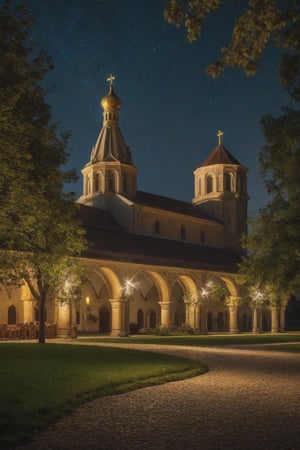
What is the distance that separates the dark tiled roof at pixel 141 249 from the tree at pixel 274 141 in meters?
14.2

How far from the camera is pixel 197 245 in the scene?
191ft

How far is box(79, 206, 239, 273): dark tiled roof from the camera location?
141ft

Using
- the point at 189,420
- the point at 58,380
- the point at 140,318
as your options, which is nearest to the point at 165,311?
the point at 140,318

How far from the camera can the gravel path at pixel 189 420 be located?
6902 mm

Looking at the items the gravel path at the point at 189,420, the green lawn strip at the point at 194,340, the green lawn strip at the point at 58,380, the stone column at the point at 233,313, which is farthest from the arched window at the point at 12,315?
the gravel path at the point at 189,420

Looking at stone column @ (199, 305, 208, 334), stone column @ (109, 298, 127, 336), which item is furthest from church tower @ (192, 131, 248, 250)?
stone column @ (109, 298, 127, 336)

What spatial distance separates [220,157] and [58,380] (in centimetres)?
5562

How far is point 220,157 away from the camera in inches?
2576

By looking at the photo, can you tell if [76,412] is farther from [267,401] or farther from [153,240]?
[153,240]

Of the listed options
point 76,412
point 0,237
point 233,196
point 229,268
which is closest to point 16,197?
point 0,237

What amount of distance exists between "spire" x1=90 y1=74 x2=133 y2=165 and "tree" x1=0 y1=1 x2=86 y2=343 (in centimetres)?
3227

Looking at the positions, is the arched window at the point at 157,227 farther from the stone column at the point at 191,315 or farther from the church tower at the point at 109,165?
the stone column at the point at 191,315

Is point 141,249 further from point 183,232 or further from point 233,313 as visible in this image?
point 183,232

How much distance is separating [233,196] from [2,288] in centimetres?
2984
